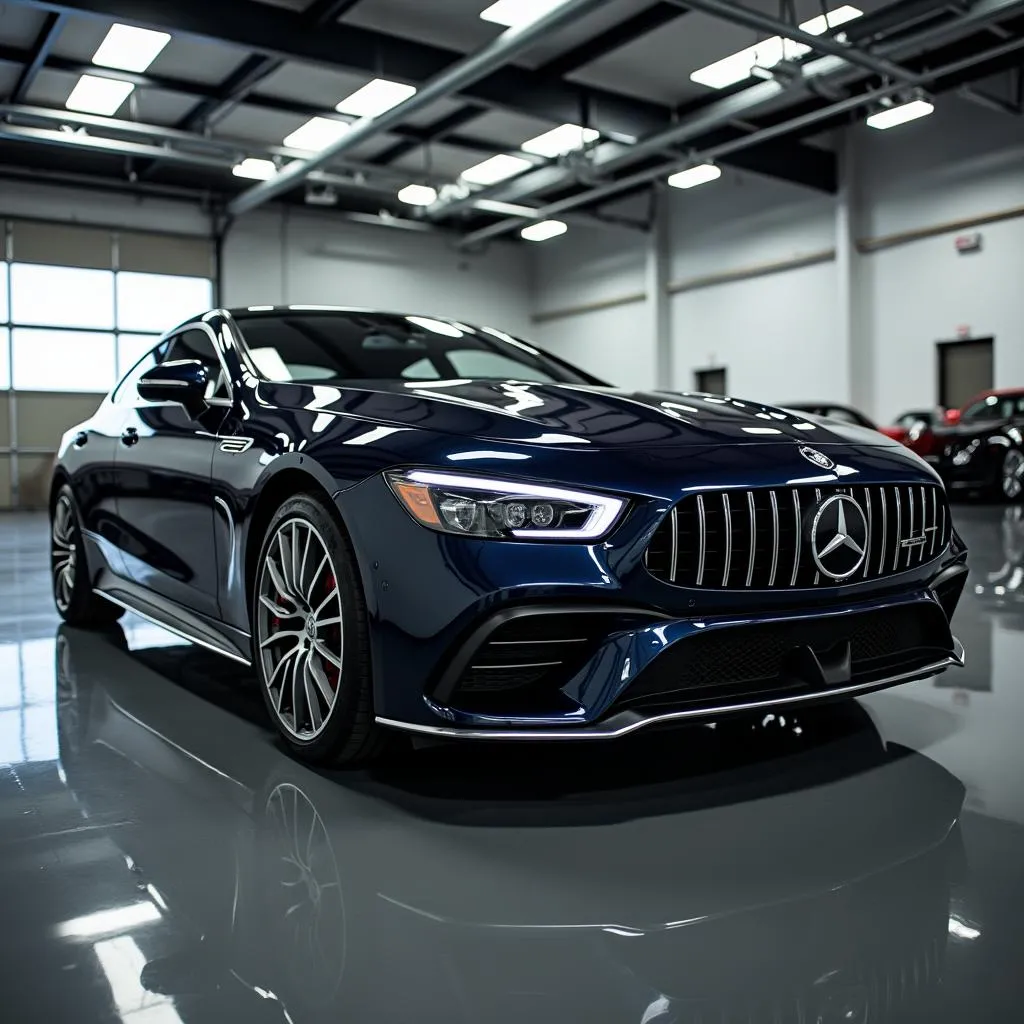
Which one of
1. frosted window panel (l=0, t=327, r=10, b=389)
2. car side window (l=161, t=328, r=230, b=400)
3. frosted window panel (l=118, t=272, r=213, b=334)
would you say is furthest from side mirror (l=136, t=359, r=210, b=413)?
frosted window panel (l=0, t=327, r=10, b=389)

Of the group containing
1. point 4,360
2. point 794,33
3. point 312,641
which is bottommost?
point 312,641

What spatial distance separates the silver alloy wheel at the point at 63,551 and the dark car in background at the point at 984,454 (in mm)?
10652

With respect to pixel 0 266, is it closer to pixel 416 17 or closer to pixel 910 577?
pixel 416 17

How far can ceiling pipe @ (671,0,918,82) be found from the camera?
1035 cm

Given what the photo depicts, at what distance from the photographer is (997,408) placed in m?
13.5

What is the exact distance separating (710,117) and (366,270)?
958cm

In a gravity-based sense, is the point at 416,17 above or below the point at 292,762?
above

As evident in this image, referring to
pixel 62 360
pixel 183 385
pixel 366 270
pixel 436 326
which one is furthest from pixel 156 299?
pixel 183 385

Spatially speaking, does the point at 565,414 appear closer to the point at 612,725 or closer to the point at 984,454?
the point at 612,725

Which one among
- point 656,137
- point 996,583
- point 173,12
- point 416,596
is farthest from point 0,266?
point 416,596

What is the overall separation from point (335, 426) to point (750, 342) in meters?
17.9

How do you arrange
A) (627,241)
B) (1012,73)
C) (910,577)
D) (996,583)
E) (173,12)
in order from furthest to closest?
(627,241)
(1012,73)
(173,12)
(996,583)
(910,577)

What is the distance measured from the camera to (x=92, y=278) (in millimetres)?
18984

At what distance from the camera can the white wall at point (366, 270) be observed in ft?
68.7
